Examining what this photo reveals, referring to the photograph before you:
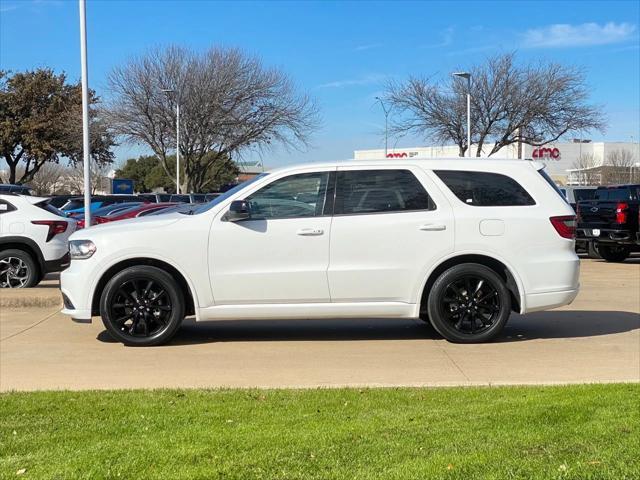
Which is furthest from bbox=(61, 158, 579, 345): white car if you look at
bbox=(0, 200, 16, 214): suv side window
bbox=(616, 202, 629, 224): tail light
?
bbox=(616, 202, 629, 224): tail light

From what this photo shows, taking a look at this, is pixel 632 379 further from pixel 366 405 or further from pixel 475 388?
pixel 366 405

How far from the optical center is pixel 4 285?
1138 cm

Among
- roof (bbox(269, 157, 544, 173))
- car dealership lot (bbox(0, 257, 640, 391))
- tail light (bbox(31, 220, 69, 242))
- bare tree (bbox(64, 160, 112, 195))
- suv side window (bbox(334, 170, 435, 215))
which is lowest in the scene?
car dealership lot (bbox(0, 257, 640, 391))

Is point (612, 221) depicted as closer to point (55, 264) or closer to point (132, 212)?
point (132, 212)

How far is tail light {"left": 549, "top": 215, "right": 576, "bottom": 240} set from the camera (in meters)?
7.63

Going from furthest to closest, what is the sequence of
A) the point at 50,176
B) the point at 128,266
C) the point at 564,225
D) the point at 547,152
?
1. the point at 50,176
2. the point at 547,152
3. the point at 564,225
4. the point at 128,266

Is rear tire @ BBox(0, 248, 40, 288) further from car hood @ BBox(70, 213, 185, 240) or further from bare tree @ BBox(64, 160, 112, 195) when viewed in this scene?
bare tree @ BBox(64, 160, 112, 195)

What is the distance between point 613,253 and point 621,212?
1.83 metres

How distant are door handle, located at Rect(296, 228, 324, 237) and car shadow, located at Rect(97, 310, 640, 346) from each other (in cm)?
130

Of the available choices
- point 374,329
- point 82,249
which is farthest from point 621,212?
point 82,249

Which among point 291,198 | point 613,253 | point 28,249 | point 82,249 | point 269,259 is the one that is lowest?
point 613,253

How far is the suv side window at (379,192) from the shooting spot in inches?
299

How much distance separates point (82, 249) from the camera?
24.6 ft

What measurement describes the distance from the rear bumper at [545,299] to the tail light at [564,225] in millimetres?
599
